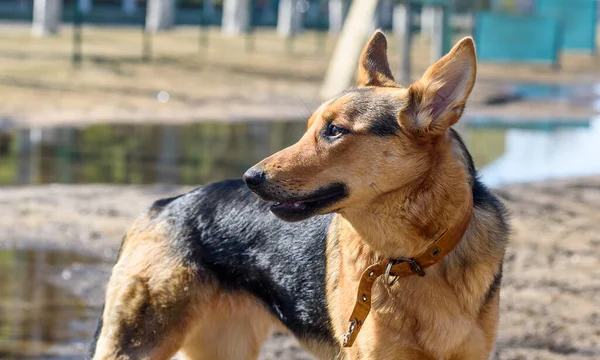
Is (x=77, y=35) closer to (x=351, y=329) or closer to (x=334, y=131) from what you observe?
(x=334, y=131)

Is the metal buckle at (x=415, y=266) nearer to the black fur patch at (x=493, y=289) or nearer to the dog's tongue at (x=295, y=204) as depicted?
the black fur patch at (x=493, y=289)

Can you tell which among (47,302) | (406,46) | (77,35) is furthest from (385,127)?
(406,46)

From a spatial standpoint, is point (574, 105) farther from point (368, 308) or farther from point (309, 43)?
point (368, 308)

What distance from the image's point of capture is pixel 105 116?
1741cm

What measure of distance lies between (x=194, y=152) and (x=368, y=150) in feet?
32.7

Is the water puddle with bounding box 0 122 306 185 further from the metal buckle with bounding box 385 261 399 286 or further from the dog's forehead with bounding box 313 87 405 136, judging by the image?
the metal buckle with bounding box 385 261 399 286

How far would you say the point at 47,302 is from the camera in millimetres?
7258

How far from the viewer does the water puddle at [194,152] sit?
12047mm

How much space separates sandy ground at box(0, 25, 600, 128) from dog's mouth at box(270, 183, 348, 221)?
12.7 m

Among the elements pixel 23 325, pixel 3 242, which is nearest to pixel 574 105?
pixel 3 242

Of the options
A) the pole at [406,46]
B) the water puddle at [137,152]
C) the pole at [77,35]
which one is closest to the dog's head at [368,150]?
the water puddle at [137,152]

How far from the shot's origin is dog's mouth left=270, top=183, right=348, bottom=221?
3.99 meters

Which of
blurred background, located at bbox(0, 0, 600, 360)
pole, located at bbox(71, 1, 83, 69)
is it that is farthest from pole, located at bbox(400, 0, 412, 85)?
pole, located at bbox(71, 1, 83, 69)

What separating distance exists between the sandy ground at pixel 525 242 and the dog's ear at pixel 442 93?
2.17 m
